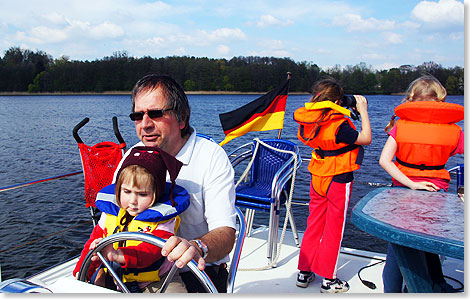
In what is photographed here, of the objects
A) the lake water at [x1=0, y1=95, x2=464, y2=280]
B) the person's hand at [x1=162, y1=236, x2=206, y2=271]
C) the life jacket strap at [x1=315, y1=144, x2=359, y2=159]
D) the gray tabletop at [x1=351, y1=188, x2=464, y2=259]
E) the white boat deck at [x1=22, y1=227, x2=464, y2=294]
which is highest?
the life jacket strap at [x1=315, y1=144, x2=359, y2=159]

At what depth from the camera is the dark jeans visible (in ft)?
5.98

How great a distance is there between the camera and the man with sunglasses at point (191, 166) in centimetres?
185

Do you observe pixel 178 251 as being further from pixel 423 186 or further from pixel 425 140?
pixel 425 140

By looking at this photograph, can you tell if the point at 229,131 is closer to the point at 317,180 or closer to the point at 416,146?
the point at 317,180

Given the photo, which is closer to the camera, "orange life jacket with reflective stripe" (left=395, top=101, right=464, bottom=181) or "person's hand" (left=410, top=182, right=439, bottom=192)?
"person's hand" (left=410, top=182, right=439, bottom=192)

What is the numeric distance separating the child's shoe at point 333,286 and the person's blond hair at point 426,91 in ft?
4.61

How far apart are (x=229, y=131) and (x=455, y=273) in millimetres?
2371

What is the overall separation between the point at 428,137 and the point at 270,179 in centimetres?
178

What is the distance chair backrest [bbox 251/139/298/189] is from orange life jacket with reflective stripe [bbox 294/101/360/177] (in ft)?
2.79

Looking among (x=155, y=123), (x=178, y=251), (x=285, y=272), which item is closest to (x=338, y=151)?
(x=285, y=272)

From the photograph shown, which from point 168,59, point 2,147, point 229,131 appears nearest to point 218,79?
point 168,59

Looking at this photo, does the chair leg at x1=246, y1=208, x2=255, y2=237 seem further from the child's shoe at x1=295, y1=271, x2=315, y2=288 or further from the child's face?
the child's face

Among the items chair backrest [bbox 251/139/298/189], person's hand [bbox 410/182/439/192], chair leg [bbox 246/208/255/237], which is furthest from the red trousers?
chair leg [bbox 246/208/255/237]

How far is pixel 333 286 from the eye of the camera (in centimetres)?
309
